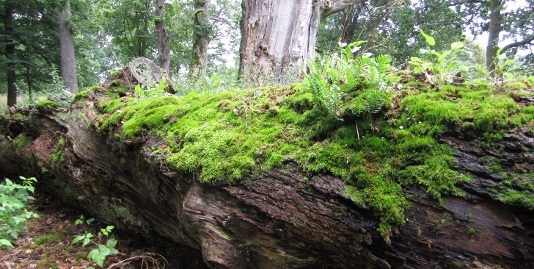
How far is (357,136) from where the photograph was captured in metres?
2.34

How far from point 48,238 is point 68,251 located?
0.59 m

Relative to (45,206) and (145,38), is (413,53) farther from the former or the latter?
(45,206)

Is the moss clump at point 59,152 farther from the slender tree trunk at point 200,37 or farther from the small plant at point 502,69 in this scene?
the slender tree trunk at point 200,37

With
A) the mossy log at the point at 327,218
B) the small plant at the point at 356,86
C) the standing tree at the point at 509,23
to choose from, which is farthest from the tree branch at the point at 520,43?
the mossy log at the point at 327,218

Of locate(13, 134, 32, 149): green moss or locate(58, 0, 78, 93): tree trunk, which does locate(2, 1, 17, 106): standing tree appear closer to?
locate(58, 0, 78, 93): tree trunk

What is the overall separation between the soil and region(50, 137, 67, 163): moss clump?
0.97m

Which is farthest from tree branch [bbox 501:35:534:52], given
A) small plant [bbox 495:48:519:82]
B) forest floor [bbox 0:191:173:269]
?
forest floor [bbox 0:191:173:269]

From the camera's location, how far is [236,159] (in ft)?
8.57

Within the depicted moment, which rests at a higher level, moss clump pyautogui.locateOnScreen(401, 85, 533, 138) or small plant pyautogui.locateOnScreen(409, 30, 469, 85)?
small plant pyautogui.locateOnScreen(409, 30, 469, 85)

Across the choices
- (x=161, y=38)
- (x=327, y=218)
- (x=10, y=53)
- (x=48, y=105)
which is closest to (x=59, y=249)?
(x=48, y=105)

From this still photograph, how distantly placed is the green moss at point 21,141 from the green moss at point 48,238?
2.38 meters

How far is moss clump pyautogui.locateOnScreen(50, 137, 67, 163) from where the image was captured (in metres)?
5.27

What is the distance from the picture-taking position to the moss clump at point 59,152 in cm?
527

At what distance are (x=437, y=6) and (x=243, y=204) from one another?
1687cm
